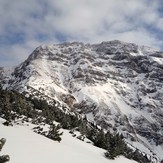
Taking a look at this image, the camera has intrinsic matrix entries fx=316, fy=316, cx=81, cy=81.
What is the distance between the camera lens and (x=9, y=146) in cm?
1891

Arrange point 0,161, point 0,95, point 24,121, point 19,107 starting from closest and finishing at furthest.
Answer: point 0,161 < point 24,121 < point 19,107 < point 0,95

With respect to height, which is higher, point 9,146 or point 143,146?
point 143,146

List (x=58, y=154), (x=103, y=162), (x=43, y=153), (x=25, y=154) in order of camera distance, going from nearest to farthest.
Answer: (x=25, y=154), (x=43, y=153), (x=58, y=154), (x=103, y=162)

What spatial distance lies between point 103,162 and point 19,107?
601 inches

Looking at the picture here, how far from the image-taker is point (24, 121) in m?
34.9

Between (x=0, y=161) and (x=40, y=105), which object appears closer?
(x=0, y=161)

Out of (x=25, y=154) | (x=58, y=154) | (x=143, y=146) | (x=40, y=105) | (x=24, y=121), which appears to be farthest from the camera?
(x=143, y=146)

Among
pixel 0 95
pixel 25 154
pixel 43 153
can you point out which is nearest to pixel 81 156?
pixel 43 153

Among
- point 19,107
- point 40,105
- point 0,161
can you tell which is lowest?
point 0,161

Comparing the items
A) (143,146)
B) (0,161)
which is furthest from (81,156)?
(143,146)

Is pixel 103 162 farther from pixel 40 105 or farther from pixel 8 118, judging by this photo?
pixel 40 105

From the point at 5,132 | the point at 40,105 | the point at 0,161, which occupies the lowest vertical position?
the point at 0,161

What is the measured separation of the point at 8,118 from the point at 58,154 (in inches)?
342

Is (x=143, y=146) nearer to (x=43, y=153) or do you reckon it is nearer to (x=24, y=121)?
(x=24, y=121)
